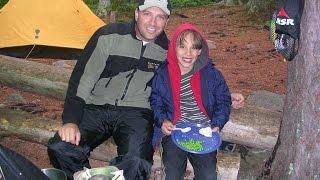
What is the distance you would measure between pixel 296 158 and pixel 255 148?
1184mm

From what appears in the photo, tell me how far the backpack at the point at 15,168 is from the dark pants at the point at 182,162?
136 cm

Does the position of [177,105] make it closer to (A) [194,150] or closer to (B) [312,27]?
(A) [194,150]

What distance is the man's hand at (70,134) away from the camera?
3857mm

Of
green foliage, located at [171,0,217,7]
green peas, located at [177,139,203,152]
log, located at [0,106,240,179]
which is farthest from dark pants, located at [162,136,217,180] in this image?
green foliage, located at [171,0,217,7]

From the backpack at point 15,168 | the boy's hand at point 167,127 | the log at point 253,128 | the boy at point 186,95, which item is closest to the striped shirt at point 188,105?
the boy at point 186,95

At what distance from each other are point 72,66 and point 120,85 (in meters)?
4.40

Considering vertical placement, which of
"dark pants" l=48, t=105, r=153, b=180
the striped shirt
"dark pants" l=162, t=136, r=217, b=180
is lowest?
"dark pants" l=162, t=136, r=217, b=180

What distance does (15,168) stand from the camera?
2.81 metres

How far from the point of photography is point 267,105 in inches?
249

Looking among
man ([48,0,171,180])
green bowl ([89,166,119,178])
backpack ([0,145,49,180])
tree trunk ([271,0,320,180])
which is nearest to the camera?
backpack ([0,145,49,180])

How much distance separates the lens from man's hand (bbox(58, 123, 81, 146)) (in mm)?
3857

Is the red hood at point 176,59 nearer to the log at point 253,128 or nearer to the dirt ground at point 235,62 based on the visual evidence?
the log at point 253,128

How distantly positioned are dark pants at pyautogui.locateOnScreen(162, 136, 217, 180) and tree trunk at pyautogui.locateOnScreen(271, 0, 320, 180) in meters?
0.66

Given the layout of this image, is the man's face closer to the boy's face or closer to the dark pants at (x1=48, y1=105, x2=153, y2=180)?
the boy's face
